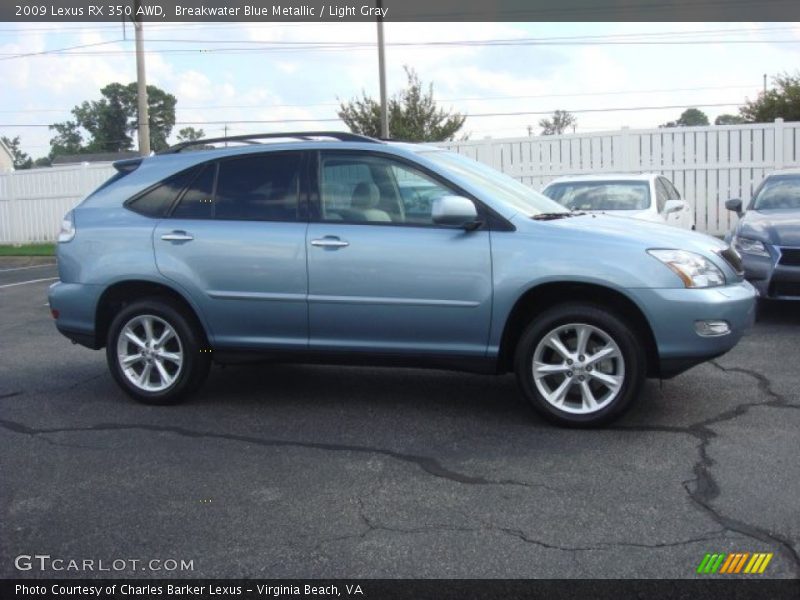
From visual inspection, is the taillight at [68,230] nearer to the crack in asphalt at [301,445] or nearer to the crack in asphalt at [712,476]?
the crack in asphalt at [301,445]

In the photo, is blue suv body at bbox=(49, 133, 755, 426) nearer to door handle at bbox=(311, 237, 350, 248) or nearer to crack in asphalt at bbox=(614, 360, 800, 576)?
door handle at bbox=(311, 237, 350, 248)

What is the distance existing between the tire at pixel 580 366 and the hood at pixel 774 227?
386 cm

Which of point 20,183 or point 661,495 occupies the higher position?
point 20,183

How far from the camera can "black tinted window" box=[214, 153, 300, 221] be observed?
584 centimetres

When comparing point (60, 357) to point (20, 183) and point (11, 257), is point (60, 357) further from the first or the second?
point (20, 183)

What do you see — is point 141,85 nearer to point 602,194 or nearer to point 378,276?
point 602,194

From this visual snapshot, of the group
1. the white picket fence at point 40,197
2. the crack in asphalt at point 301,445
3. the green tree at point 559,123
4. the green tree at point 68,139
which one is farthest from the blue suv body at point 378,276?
the green tree at point 68,139

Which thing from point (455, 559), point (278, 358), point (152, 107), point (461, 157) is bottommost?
point (455, 559)

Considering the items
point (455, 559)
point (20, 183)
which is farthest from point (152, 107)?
point (455, 559)

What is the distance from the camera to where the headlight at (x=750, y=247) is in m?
8.42

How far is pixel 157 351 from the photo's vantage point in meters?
6.05

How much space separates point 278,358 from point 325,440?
879mm

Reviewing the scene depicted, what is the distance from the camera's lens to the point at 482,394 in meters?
6.24
